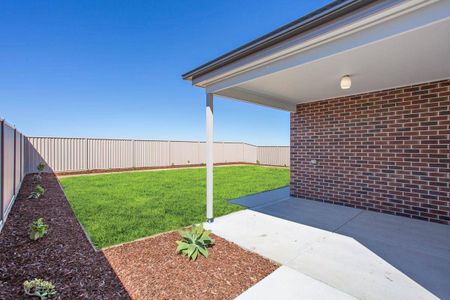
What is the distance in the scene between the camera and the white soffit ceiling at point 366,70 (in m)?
2.38

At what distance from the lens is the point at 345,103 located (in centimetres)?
531

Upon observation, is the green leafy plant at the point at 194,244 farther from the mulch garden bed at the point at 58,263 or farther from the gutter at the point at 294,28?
the gutter at the point at 294,28

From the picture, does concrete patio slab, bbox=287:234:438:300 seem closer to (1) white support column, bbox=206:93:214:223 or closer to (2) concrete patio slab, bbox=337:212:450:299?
(2) concrete patio slab, bbox=337:212:450:299

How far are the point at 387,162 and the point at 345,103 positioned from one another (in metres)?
1.63

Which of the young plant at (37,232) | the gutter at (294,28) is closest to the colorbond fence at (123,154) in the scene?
the young plant at (37,232)

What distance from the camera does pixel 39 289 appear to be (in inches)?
74.0

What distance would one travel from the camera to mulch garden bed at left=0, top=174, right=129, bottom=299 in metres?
2.01

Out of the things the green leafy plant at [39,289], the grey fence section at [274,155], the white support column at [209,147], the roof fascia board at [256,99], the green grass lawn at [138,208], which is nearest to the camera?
the green leafy plant at [39,289]

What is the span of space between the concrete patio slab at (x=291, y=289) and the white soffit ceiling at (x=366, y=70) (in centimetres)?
242

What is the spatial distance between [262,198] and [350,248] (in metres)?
3.13

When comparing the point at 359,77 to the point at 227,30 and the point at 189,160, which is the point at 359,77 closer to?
the point at 227,30

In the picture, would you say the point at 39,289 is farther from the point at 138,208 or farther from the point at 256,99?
the point at 256,99

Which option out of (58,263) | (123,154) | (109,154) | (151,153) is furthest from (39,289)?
(151,153)

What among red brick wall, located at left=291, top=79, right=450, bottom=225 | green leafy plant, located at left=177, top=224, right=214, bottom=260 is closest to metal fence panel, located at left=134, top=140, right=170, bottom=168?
red brick wall, located at left=291, top=79, right=450, bottom=225
